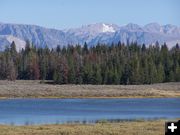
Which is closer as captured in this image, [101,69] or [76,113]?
[76,113]

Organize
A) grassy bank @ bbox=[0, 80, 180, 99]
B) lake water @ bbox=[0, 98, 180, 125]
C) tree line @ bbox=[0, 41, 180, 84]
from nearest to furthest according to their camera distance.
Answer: lake water @ bbox=[0, 98, 180, 125] < grassy bank @ bbox=[0, 80, 180, 99] < tree line @ bbox=[0, 41, 180, 84]

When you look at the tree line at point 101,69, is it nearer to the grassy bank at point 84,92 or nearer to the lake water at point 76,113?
the grassy bank at point 84,92

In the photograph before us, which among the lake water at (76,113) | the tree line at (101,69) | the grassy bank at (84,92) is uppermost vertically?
the tree line at (101,69)

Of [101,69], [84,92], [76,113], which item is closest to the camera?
[76,113]

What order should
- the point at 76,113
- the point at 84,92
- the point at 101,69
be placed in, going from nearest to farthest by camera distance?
the point at 76,113 → the point at 84,92 → the point at 101,69

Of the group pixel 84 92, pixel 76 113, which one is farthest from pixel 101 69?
pixel 76 113

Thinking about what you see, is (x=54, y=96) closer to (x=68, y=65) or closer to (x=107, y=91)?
(x=107, y=91)

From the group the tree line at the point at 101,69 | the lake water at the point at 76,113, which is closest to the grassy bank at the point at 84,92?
the tree line at the point at 101,69

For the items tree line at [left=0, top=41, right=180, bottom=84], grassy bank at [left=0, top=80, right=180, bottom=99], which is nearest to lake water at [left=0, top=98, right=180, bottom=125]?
grassy bank at [left=0, top=80, right=180, bottom=99]

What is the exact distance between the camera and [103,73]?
159375mm

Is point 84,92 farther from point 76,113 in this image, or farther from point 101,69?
point 76,113

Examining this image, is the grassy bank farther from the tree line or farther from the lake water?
the lake water

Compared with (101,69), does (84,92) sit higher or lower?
lower

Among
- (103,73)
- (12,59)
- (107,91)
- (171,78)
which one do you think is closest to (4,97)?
(107,91)
